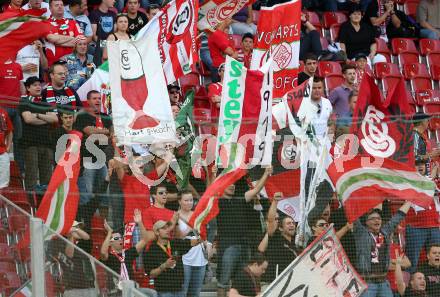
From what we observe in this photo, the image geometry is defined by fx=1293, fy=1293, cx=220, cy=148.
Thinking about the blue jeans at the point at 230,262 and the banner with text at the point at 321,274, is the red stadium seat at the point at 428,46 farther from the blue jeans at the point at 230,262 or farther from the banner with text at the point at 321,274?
the blue jeans at the point at 230,262

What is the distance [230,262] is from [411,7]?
9.49m

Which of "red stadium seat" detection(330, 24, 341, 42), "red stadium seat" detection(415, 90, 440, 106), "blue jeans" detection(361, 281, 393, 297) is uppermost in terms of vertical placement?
"red stadium seat" detection(330, 24, 341, 42)

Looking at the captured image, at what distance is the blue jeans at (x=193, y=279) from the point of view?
11070 mm

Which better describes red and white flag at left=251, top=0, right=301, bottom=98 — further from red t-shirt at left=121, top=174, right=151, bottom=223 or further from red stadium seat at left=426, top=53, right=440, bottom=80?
red stadium seat at left=426, top=53, right=440, bottom=80

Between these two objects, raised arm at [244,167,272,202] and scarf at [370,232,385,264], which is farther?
scarf at [370,232,385,264]

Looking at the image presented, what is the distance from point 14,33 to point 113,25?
2897 millimetres

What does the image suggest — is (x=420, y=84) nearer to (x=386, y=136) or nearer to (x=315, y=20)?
(x=315, y=20)

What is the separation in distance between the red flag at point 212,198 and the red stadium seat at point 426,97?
21.7 feet

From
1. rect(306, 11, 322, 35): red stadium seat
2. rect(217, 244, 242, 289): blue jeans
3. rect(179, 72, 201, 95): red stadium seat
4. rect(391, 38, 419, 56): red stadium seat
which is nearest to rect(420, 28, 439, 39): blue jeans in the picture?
rect(391, 38, 419, 56): red stadium seat

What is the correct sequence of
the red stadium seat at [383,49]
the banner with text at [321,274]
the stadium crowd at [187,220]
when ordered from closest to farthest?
the banner with text at [321,274] < the stadium crowd at [187,220] < the red stadium seat at [383,49]

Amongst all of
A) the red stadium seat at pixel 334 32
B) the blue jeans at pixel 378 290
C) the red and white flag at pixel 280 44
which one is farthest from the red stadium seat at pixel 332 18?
the blue jeans at pixel 378 290

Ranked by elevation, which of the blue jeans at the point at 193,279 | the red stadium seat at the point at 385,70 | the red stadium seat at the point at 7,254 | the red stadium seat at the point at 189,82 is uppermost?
the red stadium seat at the point at 189,82

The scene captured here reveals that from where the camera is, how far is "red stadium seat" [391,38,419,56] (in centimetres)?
1795

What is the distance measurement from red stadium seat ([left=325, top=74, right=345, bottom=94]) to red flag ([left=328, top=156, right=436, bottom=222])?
14.9 ft
